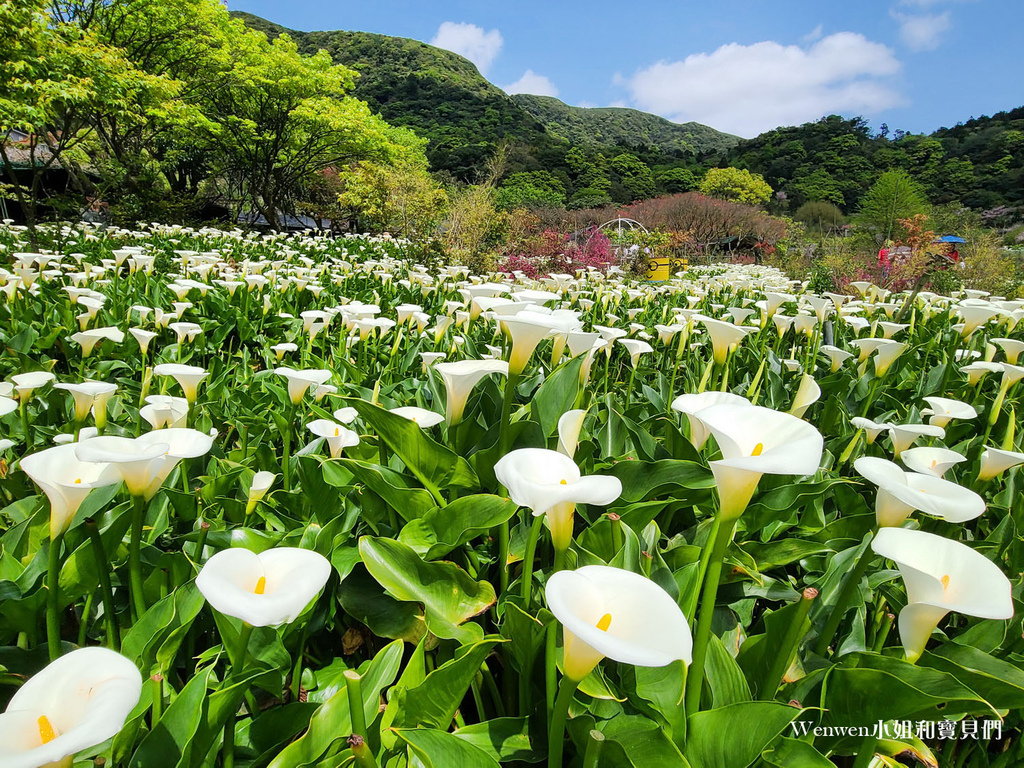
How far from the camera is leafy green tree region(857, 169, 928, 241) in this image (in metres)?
28.9

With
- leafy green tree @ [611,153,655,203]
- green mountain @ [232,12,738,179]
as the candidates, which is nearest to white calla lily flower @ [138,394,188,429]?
green mountain @ [232,12,738,179]

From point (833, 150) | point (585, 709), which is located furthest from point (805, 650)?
point (833, 150)

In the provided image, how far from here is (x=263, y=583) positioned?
75 centimetres

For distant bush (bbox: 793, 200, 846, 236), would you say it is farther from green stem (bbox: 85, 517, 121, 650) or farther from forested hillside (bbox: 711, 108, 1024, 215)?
green stem (bbox: 85, 517, 121, 650)

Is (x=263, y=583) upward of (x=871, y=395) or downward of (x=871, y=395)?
downward

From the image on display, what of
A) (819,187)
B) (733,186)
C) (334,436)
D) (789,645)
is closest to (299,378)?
(334,436)

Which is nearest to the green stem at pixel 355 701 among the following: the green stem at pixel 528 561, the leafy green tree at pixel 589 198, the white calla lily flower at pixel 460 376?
the green stem at pixel 528 561

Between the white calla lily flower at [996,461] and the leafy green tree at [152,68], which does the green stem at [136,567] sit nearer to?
the white calla lily flower at [996,461]

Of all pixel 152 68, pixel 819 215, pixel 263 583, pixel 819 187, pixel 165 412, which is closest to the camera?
pixel 263 583

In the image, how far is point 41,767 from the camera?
53cm

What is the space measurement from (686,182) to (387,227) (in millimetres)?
39075

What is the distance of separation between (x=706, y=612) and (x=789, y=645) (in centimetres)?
16

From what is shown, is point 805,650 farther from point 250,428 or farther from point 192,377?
point 250,428

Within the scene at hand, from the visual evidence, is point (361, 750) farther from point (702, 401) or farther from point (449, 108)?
point (449, 108)
